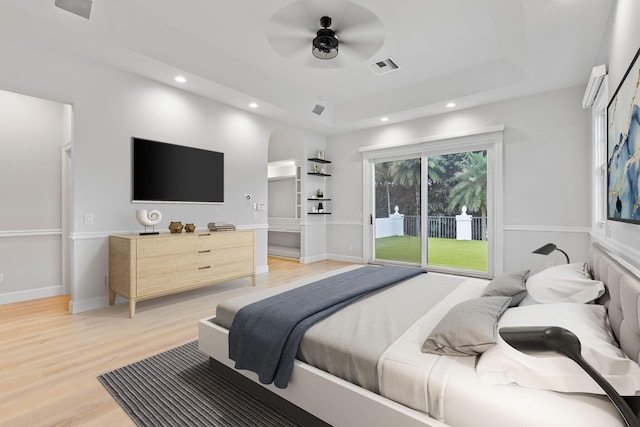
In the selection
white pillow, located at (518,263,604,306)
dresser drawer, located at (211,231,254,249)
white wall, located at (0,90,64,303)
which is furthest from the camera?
dresser drawer, located at (211,231,254,249)

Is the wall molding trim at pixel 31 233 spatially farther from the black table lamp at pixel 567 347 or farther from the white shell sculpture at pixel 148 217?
the black table lamp at pixel 567 347

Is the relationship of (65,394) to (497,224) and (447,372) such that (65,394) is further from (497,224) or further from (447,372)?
(497,224)

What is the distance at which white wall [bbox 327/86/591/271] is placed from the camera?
398 centimetres

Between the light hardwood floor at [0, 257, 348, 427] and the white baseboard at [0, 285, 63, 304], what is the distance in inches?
4.7

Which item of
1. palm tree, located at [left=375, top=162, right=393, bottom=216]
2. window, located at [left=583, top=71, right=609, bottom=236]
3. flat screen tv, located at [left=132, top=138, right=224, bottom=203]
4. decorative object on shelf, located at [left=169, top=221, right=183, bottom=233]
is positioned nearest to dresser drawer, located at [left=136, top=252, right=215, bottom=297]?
decorative object on shelf, located at [left=169, top=221, right=183, bottom=233]

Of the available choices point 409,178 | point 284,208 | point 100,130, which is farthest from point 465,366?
point 284,208

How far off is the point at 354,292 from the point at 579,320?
3.78 feet

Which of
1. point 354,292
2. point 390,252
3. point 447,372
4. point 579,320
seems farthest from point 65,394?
point 390,252

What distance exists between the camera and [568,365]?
103 centimetres

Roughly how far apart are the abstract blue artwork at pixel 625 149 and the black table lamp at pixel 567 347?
1224 mm

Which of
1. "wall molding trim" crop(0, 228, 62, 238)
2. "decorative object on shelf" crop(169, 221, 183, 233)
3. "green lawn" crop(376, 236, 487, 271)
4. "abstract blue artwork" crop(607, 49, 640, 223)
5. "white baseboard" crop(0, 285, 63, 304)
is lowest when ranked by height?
"white baseboard" crop(0, 285, 63, 304)

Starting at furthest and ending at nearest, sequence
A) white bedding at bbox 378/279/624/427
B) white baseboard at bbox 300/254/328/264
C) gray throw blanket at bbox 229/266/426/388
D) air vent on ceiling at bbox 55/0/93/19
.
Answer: white baseboard at bbox 300/254/328/264 < air vent on ceiling at bbox 55/0/93/19 < gray throw blanket at bbox 229/266/426/388 < white bedding at bbox 378/279/624/427

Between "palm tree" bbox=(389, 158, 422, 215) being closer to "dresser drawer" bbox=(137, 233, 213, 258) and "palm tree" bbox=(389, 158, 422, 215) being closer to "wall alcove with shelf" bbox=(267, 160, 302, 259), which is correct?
"wall alcove with shelf" bbox=(267, 160, 302, 259)

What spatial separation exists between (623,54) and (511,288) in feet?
5.57
